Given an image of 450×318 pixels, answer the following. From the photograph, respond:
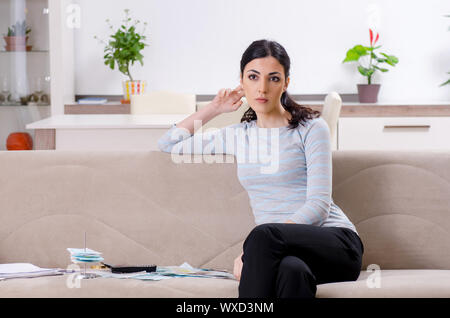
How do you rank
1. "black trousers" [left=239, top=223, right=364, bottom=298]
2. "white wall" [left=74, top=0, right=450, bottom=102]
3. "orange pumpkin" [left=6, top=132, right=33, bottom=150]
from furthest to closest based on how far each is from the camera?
"white wall" [left=74, top=0, right=450, bottom=102], "orange pumpkin" [left=6, top=132, right=33, bottom=150], "black trousers" [left=239, top=223, right=364, bottom=298]

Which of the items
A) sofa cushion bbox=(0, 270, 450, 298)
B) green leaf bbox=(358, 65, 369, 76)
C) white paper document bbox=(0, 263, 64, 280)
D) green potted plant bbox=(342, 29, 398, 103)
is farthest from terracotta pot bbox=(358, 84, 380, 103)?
white paper document bbox=(0, 263, 64, 280)

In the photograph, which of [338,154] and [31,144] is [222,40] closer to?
[31,144]

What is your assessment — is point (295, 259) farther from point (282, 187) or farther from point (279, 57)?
point (279, 57)

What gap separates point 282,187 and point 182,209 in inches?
16.1

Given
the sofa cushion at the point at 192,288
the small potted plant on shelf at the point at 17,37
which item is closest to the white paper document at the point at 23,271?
the sofa cushion at the point at 192,288

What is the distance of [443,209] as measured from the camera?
216 centimetres

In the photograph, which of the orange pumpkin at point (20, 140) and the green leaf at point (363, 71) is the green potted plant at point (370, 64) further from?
A: the orange pumpkin at point (20, 140)

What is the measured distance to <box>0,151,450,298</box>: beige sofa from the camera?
2.15 meters

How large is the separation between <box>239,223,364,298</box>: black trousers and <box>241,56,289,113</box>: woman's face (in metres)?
0.45

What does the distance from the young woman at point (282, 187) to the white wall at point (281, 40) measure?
115 inches

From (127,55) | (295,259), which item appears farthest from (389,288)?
(127,55)

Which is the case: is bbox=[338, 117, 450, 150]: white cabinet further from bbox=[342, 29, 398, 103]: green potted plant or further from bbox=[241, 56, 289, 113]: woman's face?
bbox=[241, 56, 289, 113]: woman's face

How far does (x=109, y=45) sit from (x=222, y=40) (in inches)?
35.9

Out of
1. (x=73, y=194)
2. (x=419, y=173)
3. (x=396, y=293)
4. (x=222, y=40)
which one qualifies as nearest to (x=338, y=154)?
(x=419, y=173)
